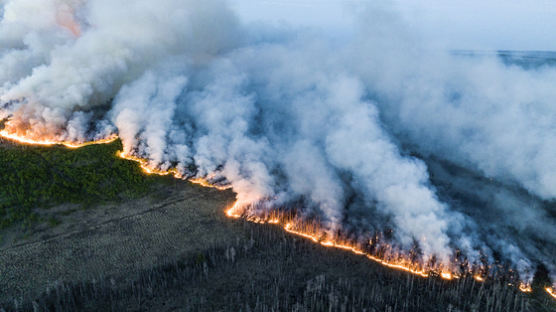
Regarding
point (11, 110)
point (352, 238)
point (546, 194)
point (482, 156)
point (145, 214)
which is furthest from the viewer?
point (11, 110)

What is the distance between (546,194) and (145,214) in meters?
33.5

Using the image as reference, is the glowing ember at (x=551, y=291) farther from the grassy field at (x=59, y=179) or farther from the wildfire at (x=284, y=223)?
the grassy field at (x=59, y=179)

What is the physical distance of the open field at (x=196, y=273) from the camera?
859 inches

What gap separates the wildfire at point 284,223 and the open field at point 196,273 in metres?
0.63

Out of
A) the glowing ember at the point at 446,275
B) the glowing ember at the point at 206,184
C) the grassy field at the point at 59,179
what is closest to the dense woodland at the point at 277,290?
the glowing ember at the point at 446,275

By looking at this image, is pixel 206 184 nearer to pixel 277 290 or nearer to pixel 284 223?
pixel 284 223

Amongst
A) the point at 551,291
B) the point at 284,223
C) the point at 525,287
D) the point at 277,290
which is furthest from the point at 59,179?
the point at 551,291

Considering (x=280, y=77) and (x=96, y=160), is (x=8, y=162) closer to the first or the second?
(x=96, y=160)

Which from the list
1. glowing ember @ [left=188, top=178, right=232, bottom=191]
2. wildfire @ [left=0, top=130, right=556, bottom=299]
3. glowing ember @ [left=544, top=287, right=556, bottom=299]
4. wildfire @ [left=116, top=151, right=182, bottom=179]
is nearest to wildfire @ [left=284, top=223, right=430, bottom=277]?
wildfire @ [left=0, top=130, right=556, bottom=299]

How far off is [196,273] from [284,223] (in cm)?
805

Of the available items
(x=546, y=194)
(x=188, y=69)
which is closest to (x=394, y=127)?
(x=546, y=194)

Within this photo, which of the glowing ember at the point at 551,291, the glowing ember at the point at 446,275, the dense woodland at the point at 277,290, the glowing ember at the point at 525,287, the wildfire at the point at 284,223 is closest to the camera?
the dense woodland at the point at 277,290

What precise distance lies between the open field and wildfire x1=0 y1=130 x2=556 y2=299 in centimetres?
63

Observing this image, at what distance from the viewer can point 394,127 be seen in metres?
48.7
